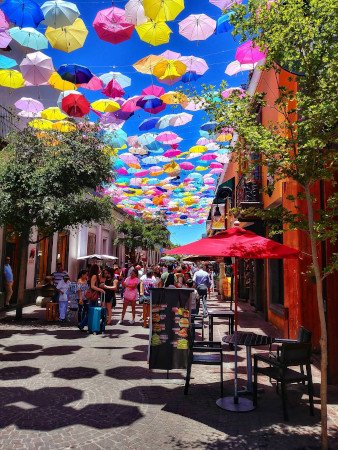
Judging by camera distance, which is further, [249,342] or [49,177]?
[49,177]

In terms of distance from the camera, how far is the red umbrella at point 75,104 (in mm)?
11008

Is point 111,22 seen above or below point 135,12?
below

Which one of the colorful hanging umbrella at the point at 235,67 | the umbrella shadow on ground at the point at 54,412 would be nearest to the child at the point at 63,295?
the umbrella shadow on ground at the point at 54,412

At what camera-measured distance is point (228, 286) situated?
845 inches

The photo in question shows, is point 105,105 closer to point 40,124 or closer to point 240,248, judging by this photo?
point 40,124

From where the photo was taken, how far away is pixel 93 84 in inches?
436

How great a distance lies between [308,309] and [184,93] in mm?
5685

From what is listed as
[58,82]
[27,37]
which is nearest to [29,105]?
[58,82]

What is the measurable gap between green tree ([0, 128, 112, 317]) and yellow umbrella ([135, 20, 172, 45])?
492 centimetres

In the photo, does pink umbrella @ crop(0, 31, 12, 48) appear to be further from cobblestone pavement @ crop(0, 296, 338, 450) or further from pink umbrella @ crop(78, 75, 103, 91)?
cobblestone pavement @ crop(0, 296, 338, 450)

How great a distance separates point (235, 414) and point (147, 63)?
872 centimetres

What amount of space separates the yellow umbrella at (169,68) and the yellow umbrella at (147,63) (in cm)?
12

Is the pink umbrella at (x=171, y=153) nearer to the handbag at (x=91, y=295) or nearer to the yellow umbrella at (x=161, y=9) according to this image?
the handbag at (x=91, y=295)

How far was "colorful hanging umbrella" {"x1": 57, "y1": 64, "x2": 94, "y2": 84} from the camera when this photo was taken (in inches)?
402
